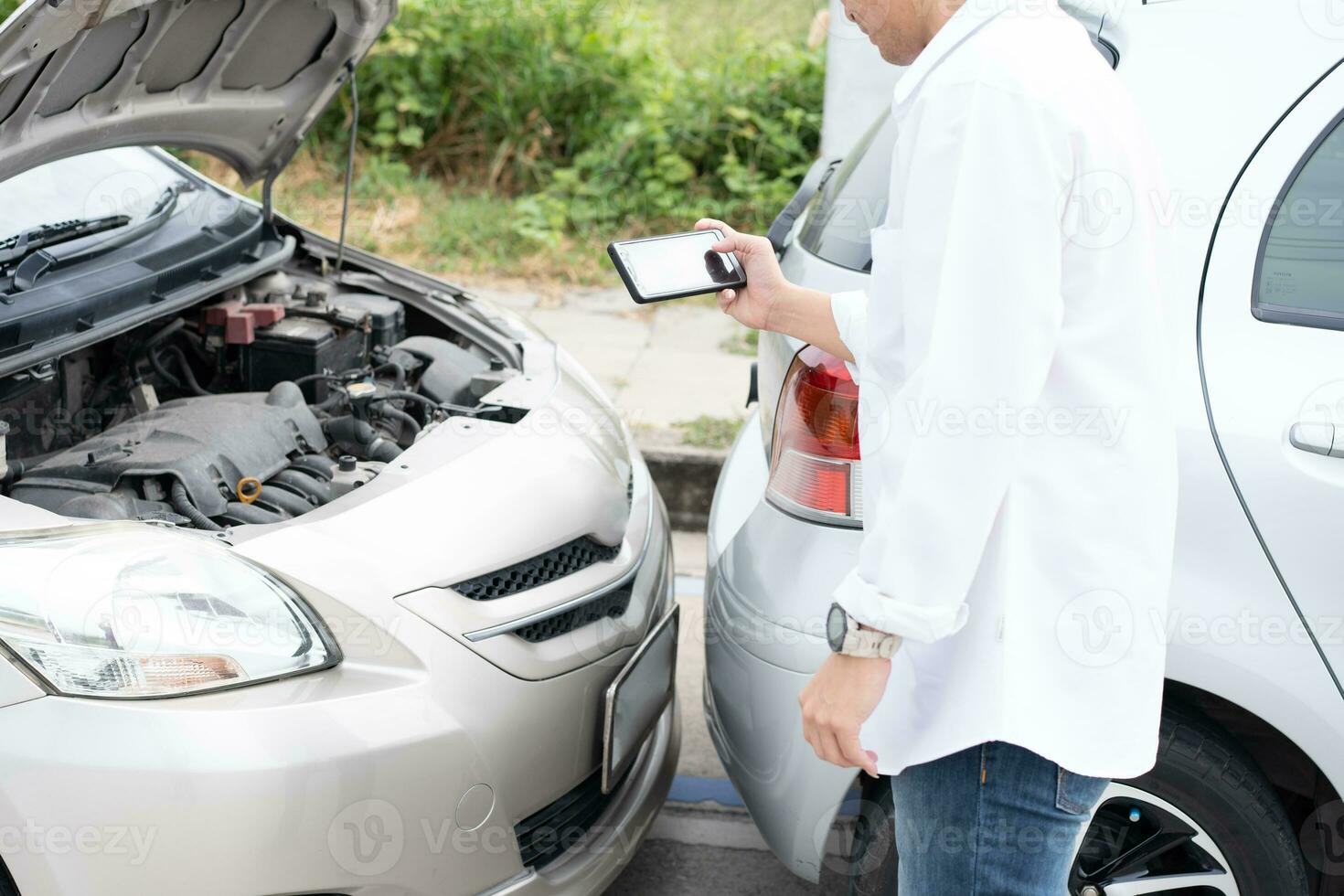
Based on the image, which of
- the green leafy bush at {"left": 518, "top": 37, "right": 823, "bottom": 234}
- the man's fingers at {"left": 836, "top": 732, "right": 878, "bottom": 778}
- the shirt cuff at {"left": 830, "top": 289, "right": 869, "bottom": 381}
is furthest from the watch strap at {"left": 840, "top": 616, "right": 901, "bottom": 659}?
the green leafy bush at {"left": 518, "top": 37, "right": 823, "bottom": 234}

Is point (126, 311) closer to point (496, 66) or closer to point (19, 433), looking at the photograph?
point (19, 433)

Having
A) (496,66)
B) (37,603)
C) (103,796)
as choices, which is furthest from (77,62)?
(496,66)

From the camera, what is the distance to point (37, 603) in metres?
1.69

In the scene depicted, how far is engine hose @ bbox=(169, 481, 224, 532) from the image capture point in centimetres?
211

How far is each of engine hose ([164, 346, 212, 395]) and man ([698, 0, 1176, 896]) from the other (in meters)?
1.95

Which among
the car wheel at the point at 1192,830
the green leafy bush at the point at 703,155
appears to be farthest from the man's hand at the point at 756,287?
the green leafy bush at the point at 703,155

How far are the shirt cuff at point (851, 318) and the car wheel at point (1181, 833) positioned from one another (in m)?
0.70

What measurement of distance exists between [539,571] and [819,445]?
0.55m

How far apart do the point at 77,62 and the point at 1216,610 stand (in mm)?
2093

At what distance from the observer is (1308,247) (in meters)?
1.93

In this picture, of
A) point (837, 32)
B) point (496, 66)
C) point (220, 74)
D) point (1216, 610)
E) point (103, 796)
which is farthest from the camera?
point (496, 66)

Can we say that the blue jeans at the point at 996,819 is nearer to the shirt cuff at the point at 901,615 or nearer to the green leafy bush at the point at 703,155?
the shirt cuff at the point at 901,615

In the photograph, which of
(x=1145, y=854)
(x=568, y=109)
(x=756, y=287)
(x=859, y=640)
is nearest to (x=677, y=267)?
(x=756, y=287)

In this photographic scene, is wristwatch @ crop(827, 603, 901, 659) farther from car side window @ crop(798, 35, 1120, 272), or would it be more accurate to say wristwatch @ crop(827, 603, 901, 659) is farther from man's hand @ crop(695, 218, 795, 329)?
car side window @ crop(798, 35, 1120, 272)
